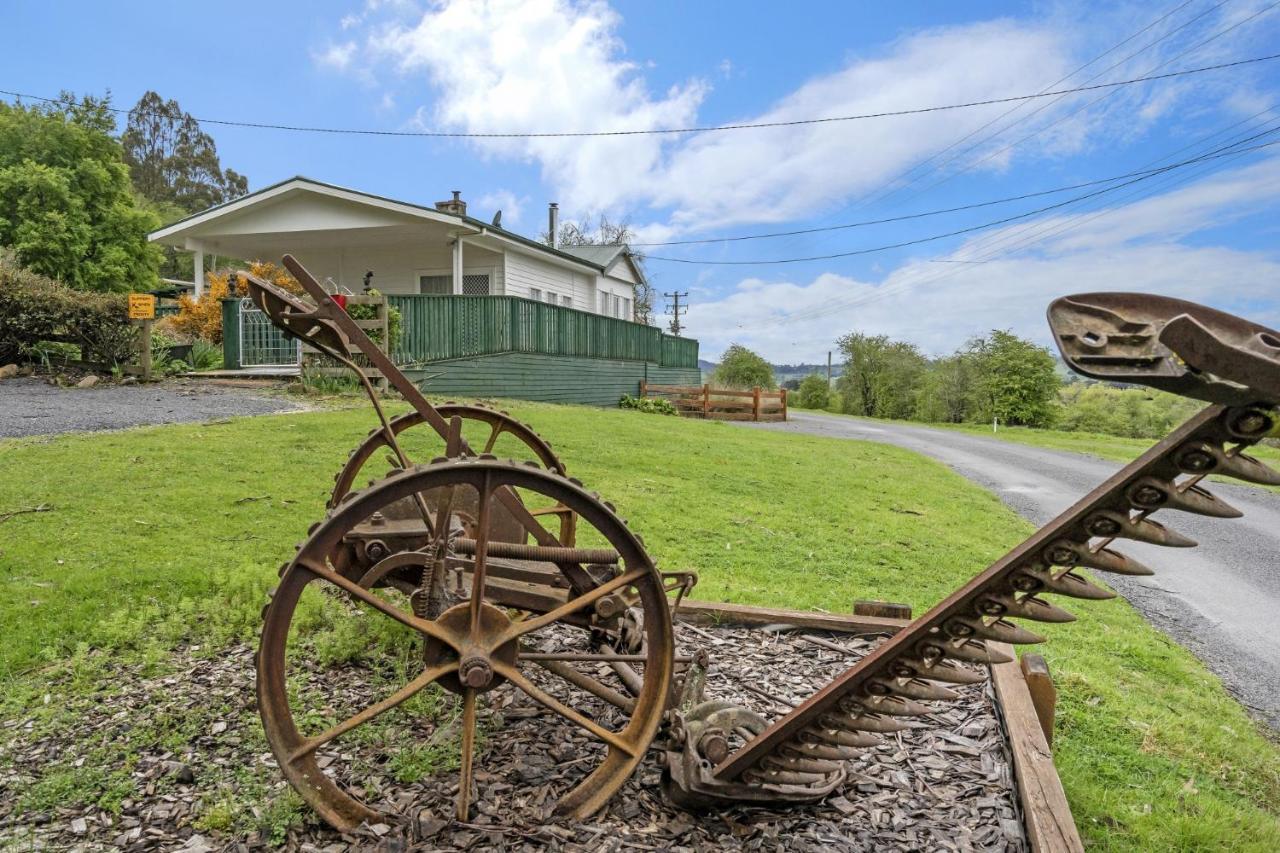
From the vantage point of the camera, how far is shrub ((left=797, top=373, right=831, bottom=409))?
37.9 m

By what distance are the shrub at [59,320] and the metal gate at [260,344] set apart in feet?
7.57

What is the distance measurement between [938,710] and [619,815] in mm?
1445

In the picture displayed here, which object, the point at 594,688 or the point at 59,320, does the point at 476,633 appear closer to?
the point at 594,688

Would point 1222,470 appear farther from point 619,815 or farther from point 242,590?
point 242,590

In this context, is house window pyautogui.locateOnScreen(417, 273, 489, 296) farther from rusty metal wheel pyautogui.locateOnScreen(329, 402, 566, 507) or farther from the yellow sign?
rusty metal wheel pyautogui.locateOnScreen(329, 402, 566, 507)

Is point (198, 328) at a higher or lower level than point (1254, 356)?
higher

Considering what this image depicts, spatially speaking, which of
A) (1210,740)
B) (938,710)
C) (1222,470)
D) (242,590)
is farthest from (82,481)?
(1210,740)

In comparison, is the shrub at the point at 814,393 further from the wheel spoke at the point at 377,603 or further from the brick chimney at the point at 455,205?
the wheel spoke at the point at 377,603

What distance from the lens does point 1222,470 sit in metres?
1.49

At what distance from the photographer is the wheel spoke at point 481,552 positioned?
6.51 ft

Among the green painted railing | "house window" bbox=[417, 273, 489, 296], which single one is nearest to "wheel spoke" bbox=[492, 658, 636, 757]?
the green painted railing

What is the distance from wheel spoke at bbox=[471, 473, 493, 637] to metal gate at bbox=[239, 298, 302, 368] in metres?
15.1

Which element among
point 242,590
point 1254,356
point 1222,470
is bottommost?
point 242,590

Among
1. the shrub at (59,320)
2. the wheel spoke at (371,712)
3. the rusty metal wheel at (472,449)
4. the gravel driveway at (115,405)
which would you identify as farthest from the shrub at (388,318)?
the wheel spoke at (371,712)
